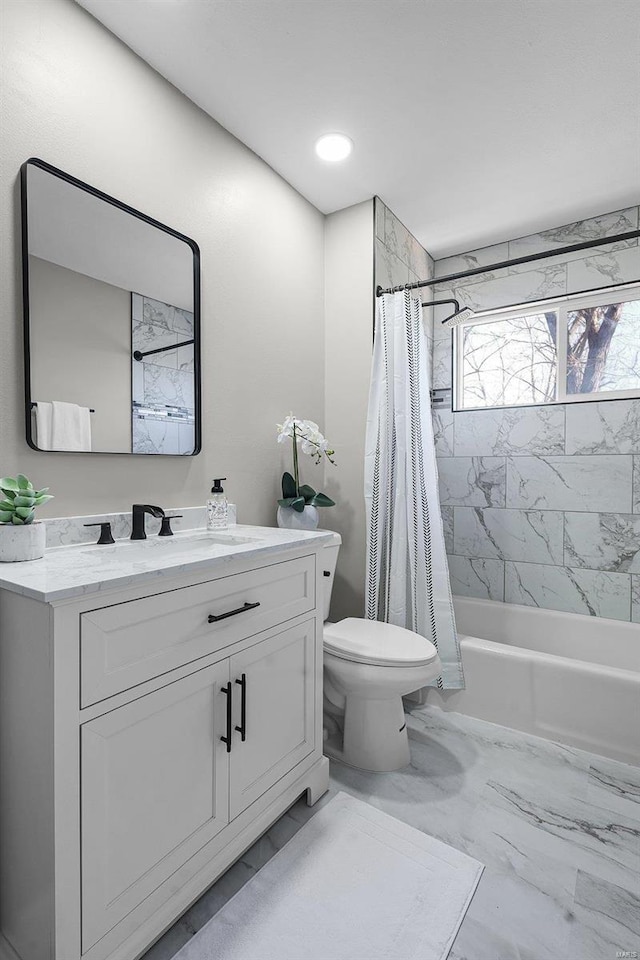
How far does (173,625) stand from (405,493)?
137 centimetres

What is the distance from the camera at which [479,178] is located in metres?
2.26

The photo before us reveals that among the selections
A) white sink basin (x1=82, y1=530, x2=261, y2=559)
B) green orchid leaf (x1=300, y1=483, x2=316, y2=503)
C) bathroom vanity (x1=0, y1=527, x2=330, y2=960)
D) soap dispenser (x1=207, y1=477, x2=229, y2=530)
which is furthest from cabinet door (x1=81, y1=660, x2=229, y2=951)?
green orchid leaf (x1=300, y1=483, x2=316, y2=503)

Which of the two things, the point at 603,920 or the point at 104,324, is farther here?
the point at 104,324

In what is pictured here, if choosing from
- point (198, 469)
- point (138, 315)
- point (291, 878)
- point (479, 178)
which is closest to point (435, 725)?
point (291, 878)

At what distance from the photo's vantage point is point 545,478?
8.83ft

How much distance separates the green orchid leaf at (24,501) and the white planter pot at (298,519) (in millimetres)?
1073

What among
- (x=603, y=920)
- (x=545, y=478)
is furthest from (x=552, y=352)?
(x=603, y=920)

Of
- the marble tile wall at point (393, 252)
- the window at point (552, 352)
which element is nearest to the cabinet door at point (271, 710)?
the marble tile wall at point (393, 252)

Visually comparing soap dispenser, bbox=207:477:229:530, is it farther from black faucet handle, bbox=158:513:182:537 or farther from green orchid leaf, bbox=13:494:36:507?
green orchid leaf, bbox=13:494:36:507

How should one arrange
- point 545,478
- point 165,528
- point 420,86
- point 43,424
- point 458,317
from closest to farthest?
point 43,424
point 165,528
point 420,86
point 458,317
point 545,478

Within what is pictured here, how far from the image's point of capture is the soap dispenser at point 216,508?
1.77 meters

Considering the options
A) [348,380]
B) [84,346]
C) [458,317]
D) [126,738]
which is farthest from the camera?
[348,380]

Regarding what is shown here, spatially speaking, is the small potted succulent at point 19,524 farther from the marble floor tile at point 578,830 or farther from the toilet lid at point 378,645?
the marble floor tile at point 578,830

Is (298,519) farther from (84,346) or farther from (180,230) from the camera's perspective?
(180,230)
